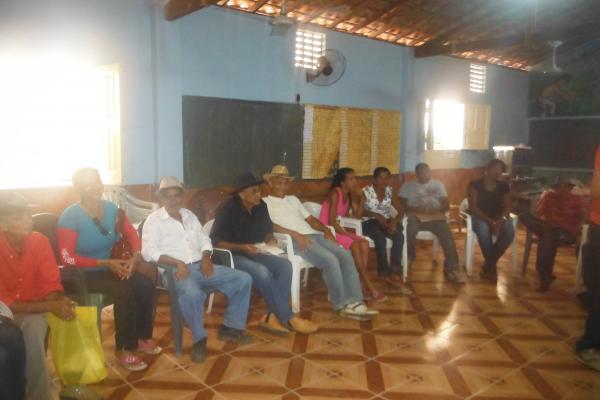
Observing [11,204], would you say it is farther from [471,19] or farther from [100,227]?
[471,19]

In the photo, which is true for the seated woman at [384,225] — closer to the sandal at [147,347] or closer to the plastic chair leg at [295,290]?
the plastic chair leg at [295,290]

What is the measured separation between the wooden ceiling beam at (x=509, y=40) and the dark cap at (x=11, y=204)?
6.09 meters

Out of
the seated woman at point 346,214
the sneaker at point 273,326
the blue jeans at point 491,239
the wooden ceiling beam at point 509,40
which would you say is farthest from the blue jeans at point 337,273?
the wooden ceiling beam at point 509,40

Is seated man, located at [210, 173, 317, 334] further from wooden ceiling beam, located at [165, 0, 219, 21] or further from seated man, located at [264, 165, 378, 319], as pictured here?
wooden ceiling beam, located at [165, 0, 219, 21]

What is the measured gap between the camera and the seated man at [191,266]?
3039mm

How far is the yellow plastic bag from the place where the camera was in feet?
8.04

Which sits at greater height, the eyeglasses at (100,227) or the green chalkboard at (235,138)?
the green chalkboard at (235,138)

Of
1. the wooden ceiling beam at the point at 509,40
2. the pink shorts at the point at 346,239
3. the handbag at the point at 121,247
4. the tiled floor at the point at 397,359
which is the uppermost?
the wooden ceiling beam at the point at 509,40

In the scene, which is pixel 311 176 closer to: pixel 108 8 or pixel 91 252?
pixel 108 8

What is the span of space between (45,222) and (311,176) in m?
3.67

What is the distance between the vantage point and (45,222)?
3010mm

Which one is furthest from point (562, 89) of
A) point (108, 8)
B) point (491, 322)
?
point (108, 8)

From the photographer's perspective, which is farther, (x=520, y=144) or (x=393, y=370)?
(x=520, y=144)

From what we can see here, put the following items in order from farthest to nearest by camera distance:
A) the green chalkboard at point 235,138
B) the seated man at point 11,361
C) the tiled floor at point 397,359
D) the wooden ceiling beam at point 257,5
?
1. the wooden ceiling beam at point 257,5
2. the green chalkboard at point 235,138
3. the tiled floor at point 397,359
4. the seated man at point 11,361
